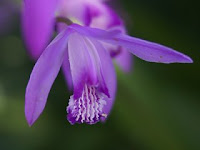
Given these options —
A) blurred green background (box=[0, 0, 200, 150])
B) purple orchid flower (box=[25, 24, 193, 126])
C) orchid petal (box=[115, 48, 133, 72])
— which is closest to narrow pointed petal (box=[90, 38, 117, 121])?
purple orchid flower (box=[25, 24, 193, 126])

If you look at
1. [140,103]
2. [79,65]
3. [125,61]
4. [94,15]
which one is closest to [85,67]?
[79,65]

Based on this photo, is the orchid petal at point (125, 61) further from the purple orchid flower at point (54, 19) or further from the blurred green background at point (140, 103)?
the blurred green background at point (140, 103)

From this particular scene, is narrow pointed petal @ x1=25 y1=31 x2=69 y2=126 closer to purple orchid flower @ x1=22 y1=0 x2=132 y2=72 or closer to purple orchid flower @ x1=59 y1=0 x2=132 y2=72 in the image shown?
purple orchid flower @ x1=22 y1=0 x2=132 y2=72

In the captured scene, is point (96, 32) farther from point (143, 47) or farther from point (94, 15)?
point (94, 15)

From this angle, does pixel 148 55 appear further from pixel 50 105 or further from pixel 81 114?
pixel 50 105

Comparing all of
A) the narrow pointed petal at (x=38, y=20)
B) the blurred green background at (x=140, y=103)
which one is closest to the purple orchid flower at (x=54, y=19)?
the narrow pointed petal at (x=38, y=20)
